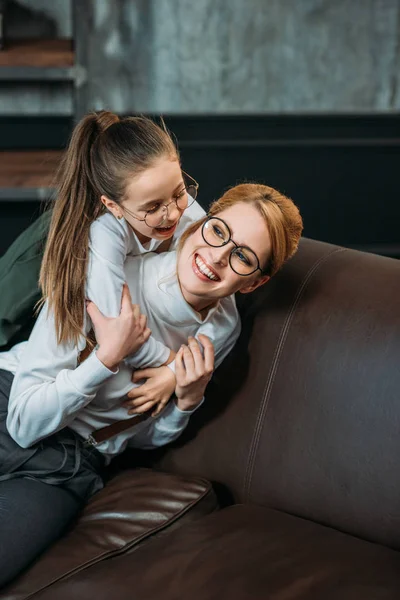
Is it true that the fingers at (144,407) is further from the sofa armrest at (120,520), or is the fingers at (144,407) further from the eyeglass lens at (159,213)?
the eyeglass lens at (159,213)

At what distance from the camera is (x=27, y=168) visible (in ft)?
11.3

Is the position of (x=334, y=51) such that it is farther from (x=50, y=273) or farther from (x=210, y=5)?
(x=50, y=273)

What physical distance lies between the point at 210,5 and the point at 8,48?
90 cm

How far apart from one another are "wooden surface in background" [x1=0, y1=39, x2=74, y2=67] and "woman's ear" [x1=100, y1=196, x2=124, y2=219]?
2.14 meters

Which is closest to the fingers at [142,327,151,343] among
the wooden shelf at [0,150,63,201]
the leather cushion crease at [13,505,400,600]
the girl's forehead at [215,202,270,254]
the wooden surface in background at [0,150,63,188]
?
the girl's forehead at [215,202,270,254]

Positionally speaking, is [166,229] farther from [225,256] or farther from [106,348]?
[106,348]

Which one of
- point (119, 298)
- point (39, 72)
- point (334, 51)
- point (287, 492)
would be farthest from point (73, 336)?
point (334, 51)

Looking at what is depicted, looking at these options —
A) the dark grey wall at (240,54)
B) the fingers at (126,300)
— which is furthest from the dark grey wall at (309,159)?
the fingers at (126,300)

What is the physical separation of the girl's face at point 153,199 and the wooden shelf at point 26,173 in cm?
145

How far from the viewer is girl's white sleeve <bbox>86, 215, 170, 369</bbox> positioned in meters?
1.36

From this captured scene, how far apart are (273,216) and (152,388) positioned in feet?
1.27

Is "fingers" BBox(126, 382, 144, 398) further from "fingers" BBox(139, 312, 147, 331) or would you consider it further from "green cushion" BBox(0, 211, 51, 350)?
"green cushion" BBox(0, 211, 51, 350)

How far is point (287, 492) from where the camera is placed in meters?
1.45

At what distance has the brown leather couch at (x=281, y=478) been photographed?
1223mm
